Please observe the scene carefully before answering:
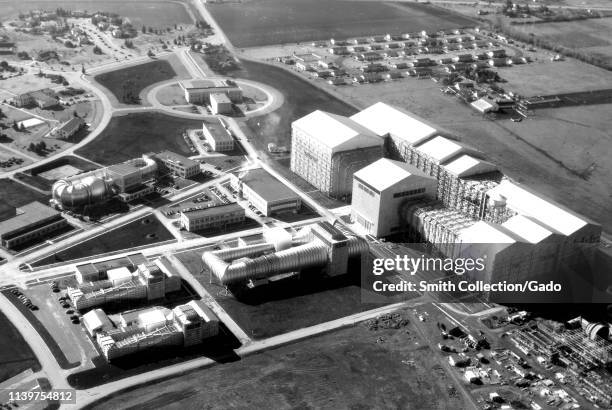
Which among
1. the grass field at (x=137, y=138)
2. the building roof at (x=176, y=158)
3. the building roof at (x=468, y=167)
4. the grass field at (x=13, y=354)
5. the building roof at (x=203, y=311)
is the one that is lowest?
the grass field at (x=13, y=354)

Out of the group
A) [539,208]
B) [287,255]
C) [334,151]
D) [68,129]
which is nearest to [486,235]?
[539,208]

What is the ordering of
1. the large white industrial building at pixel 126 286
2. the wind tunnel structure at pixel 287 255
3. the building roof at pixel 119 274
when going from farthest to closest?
the wind tunnel structure at pixel 287 255
the building roof at pixel 119 274
the large white industrial building at pixel 126 286

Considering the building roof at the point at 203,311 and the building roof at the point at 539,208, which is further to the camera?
the building roof at the point at 539,208

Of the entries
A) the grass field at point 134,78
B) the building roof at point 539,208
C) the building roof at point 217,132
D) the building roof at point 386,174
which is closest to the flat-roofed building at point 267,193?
the building roof at point 386,174

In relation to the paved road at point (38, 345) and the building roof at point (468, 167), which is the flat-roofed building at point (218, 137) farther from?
the paved road at point (38, 345)

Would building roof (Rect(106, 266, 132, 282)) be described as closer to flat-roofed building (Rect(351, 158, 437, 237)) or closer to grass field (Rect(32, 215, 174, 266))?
grass field (Rect(32, 215, 174, 266))

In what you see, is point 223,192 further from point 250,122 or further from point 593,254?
point 593,254

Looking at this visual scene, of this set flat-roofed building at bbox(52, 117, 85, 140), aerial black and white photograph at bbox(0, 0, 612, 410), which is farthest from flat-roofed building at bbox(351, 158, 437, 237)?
flat-roofed building at bbox(52, 117, 85, 140)

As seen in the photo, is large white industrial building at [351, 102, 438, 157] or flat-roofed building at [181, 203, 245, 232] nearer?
flat-roofed building at [181, 203, 245, 232]
